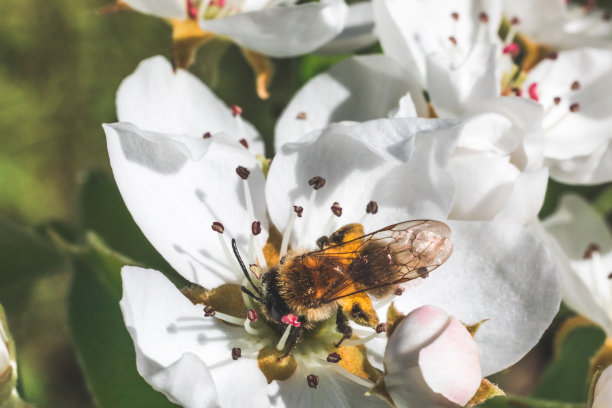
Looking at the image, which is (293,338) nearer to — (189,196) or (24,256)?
(189,196)

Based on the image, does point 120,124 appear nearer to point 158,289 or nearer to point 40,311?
point 158,289

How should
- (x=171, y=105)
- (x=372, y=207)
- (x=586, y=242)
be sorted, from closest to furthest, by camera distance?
1. (x=372, y=207)
2. (x=171, y=105)
3. (x=586, y=242)

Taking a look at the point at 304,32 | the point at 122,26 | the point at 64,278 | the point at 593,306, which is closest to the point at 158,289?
the point at 304,32

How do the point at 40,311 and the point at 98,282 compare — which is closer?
the point at 98,282

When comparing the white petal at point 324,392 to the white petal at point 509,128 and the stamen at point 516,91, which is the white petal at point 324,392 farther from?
the stamen at point 516,91

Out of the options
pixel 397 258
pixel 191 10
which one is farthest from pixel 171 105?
pixel 397 258

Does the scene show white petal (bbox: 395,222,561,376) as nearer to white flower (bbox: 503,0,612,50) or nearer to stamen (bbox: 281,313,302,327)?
stamen (bbox: 281,313,302,327)

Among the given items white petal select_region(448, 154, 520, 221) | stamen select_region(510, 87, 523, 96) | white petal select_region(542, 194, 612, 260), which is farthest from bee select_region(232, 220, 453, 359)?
white petal select_region(542, 194, 612, 260)
